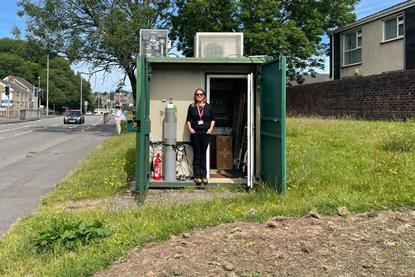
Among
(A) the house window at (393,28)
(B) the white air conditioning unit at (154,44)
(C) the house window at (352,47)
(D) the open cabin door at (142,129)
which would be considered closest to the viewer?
(D) the open cabin door at (142,129)

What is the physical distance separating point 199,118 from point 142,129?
45.6 inches

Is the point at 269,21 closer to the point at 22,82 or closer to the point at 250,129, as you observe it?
the point at 250,129

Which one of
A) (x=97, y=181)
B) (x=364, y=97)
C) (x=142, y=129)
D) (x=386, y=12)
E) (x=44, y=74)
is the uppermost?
(x=44, y=74)

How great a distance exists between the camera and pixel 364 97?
21484 mm

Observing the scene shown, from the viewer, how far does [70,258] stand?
5199 mm

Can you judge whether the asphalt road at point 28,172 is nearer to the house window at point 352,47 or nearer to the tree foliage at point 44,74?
the house window at point 352,47

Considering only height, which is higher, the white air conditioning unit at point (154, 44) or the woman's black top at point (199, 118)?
the white air conditioning unit at point (154, 44)

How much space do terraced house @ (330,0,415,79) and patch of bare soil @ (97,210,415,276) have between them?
20961mm

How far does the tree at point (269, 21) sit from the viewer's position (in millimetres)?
26094

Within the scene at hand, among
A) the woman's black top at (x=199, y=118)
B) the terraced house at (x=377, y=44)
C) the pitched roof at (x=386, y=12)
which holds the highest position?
the pitched roof at (x=386, y=12)

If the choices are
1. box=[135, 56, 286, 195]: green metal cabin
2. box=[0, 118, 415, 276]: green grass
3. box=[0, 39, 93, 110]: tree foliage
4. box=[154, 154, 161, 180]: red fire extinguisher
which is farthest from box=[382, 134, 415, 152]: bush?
box=[0, 39, 93, 110]: tree foliage

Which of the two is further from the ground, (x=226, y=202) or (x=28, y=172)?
(x=226, y=202)

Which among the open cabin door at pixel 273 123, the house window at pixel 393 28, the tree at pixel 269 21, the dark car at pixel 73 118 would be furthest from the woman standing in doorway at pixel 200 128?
the dark car at pixel 73 118

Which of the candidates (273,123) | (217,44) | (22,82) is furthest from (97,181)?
(22,82)
